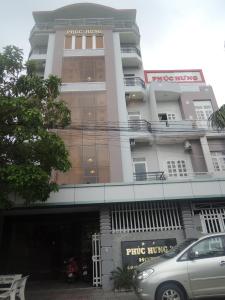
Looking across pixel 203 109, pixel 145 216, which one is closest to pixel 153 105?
pixel 203 109

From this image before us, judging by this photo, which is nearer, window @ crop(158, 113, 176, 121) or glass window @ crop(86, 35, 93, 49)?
window @ crop(158, 113, 176, 121)

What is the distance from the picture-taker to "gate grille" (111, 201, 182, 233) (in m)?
9.72

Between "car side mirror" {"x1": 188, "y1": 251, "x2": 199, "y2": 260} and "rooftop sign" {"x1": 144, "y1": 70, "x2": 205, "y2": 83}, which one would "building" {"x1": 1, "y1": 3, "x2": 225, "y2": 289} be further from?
"car side mirror" {"x1": 188, "y1": 251, "x2": 199, "y2": 260}

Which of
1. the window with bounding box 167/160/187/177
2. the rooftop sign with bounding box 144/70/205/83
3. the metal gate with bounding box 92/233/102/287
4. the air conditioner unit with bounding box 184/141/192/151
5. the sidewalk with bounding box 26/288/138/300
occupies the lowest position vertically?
the sidewalk with bounding box 26/288/138/300

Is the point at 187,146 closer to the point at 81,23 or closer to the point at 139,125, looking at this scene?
the point at 139,125

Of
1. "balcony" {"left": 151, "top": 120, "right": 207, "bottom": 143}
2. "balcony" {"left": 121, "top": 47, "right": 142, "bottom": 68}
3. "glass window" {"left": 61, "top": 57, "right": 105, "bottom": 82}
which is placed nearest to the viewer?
"balcony" {"left": 151, "top": 120, "right": 207, "bottom": 143}

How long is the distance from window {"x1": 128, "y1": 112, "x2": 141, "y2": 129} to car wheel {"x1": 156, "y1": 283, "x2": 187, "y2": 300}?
406 inches

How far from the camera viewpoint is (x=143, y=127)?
15.3 m

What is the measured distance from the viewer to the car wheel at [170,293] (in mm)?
5391

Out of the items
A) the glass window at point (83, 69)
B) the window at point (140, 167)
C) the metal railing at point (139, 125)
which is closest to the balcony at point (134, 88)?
the glass window at point (83, 69)

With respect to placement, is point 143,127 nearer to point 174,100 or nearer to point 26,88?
point 174,100

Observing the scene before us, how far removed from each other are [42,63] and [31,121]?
12.7 meters

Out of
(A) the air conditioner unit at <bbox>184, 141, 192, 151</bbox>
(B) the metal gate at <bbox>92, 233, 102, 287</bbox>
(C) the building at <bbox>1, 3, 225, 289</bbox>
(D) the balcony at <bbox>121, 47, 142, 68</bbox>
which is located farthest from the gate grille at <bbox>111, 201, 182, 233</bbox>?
(D) the balcony at <bbox>121, 47, 142, 68</bbox>

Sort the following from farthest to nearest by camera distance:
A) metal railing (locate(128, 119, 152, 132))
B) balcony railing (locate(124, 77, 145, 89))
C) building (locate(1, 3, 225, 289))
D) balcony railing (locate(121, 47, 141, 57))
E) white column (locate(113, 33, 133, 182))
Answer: balcony railing (locate(121, 47, 141, 57)), balcony railing (locate(124, 77, 145, 89)), metal railing (locate(128, 119, 152, 132)), white column (locate(113, 33, 133, 182)), building (locate(1, 3, 225, 289))
